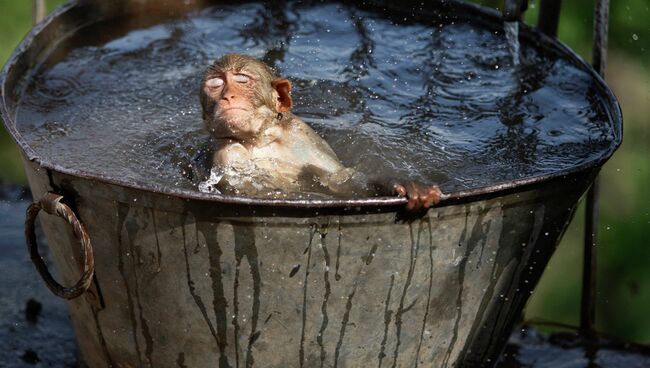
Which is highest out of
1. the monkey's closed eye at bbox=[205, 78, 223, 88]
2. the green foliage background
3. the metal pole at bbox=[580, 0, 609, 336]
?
the monkey's closed eye at bbox=[205, 78, 223, 88]

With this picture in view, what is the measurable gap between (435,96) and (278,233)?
5.67 feet

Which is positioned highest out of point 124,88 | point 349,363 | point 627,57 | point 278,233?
point 278,233

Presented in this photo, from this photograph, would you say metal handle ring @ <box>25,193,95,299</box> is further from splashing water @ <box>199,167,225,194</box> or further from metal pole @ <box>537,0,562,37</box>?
metal pole @ <box>537,0,562,37</box>

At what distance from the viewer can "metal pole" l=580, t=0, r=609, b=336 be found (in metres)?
3.80

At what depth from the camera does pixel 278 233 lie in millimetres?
2518

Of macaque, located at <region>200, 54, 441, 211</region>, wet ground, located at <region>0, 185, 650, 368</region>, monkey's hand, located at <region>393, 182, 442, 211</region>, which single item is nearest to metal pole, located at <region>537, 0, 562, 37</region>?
wet ground, located at <region>0, 185, 650, 368</region>

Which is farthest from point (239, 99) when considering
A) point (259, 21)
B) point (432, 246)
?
point (259, 21)

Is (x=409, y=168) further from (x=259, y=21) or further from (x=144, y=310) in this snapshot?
(x=259, y=21)

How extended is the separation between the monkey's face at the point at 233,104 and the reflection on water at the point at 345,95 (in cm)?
20

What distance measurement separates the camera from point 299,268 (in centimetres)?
259

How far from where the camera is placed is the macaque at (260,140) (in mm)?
3182

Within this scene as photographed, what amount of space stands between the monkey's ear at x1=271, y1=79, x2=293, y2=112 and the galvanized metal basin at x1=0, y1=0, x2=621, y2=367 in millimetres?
908

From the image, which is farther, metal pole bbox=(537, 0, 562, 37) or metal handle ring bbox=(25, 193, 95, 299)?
metal pole bbox=(537, 0, 562, 37)

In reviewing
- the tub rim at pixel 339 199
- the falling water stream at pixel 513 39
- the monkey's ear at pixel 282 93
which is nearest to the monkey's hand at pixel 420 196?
the tub rim at pixel 339 199
